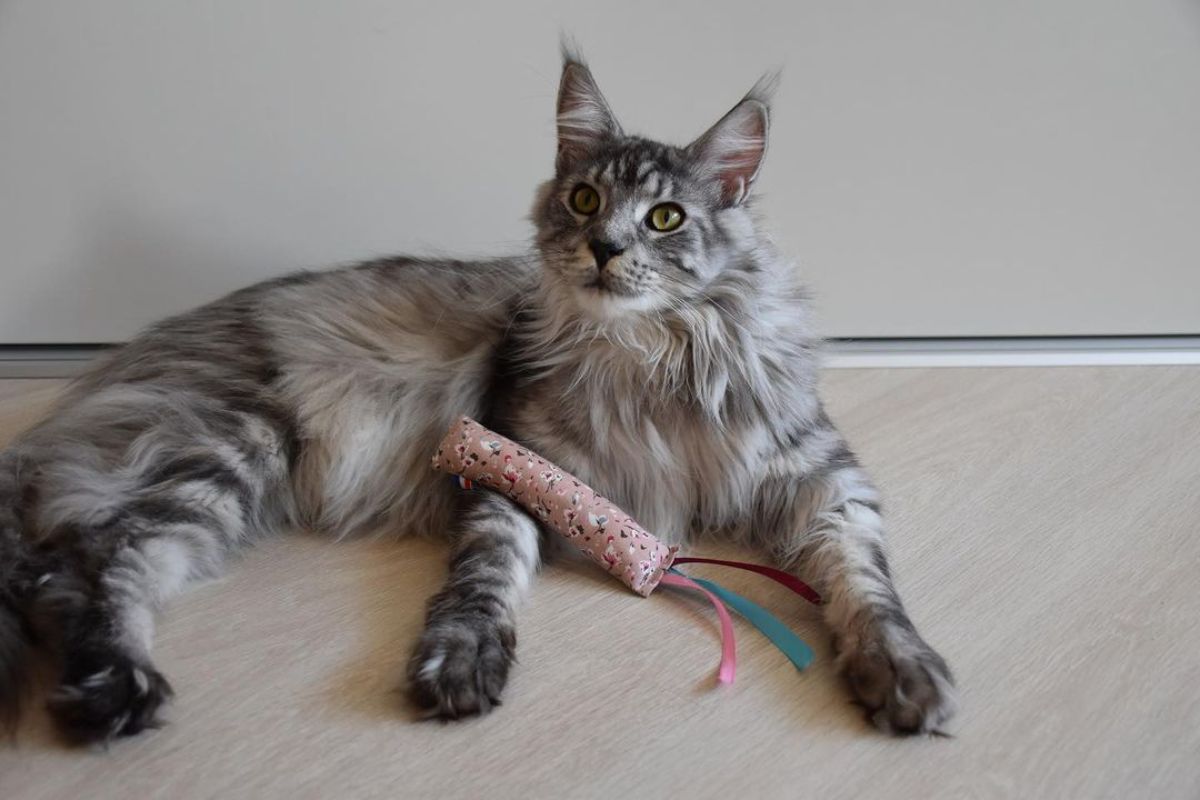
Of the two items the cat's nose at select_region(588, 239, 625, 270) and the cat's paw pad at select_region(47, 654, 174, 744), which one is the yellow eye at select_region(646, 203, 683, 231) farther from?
the cat's paw pad at select_region(47, 654, 174, 744)

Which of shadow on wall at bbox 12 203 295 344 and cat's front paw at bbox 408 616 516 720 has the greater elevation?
shadow on wall at bbox 12 203 295 344

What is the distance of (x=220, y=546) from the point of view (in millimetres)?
1635

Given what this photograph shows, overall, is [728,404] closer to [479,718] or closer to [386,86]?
[479,718]

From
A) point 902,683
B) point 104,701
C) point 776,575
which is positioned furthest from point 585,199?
point 104,701

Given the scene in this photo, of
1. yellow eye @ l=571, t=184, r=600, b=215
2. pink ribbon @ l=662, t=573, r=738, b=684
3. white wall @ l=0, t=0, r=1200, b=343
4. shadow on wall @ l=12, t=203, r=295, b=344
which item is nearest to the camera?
pink ribbon @ l=662, t=573, r=738, b=684

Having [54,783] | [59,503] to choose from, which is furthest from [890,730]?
[59,503]

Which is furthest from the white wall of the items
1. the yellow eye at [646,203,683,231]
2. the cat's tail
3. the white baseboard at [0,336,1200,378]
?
the cat's tail

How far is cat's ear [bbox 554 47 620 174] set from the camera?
172 cm

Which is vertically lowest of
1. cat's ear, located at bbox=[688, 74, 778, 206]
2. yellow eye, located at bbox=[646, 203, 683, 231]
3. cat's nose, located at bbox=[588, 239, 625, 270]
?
cat's nose, located at bbox=[588, 239, 625, 270]

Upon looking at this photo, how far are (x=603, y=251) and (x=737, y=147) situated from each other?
35 centimetres

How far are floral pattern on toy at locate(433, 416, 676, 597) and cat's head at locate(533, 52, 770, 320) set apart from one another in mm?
299

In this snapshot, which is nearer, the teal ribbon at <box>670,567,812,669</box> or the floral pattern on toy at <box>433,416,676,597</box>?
the teal ribbon at <box>670,567,812,669</box>

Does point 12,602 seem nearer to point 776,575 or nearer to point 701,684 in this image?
point 701,684

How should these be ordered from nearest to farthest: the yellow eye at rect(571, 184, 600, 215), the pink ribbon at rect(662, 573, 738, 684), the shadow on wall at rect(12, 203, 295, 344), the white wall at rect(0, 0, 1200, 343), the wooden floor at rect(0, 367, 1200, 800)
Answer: the wooden floor at rect(0, 367, 1200, 800)
the pink ribbon at rect(662, 573, 738, 684)
the yellow eye at rect(571, 184, 600, 215)
the white wall at rect(0, 0, 1200, 343)
the shadow on wall at rect(12, 203, 295, 344)
